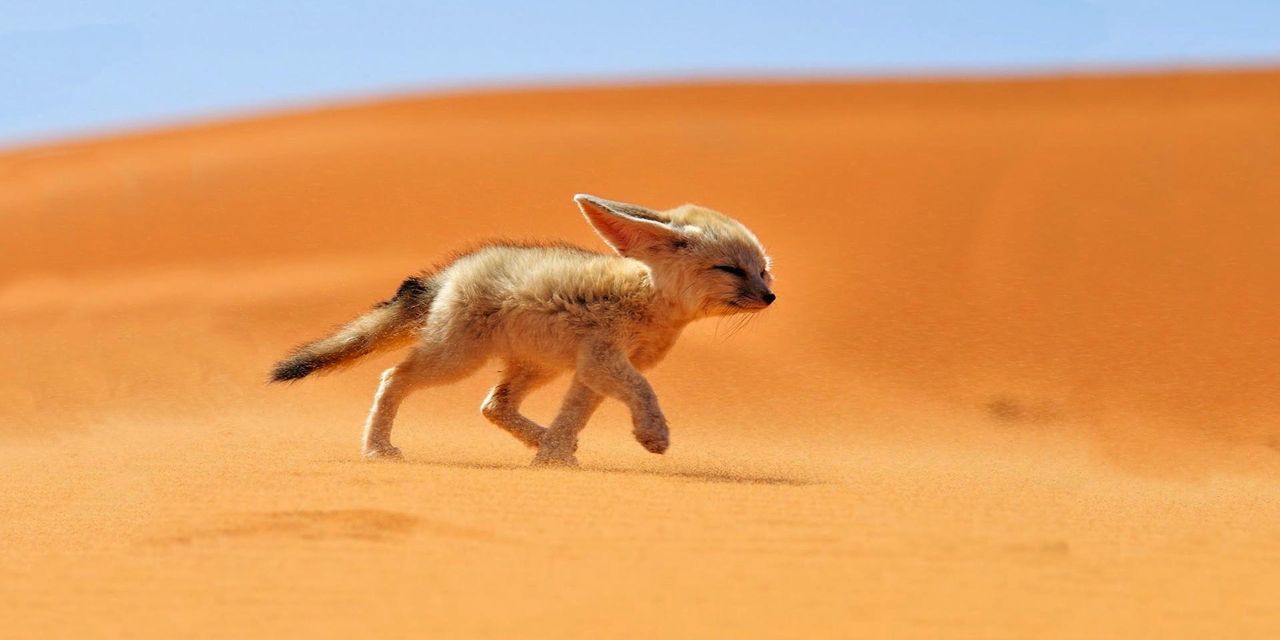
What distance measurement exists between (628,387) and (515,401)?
51.3 inches

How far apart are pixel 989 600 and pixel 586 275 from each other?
12.9ft

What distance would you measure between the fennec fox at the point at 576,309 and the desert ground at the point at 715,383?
0.53m

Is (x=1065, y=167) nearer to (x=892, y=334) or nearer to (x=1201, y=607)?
(x=892, y=334)

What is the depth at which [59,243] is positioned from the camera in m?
20.2

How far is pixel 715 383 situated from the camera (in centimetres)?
1402

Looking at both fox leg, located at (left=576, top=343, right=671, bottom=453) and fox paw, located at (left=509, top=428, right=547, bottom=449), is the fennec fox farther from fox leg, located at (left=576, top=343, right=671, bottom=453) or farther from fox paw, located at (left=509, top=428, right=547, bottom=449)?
fox paw, located at (left=509, top=428, right=547, bottom=449)

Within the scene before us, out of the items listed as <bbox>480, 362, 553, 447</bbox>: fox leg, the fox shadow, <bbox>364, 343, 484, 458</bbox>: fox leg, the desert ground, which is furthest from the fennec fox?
the desert ground

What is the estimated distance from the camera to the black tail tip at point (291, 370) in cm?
780

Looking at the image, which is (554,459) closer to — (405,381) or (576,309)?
(576,309)

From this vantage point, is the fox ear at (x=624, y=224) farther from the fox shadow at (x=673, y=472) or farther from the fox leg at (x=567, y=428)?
the fox shadow at (x=673, y=472)

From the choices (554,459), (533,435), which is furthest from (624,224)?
(533,435)

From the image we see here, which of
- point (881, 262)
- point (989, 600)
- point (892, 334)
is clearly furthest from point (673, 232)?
point (881, 262)

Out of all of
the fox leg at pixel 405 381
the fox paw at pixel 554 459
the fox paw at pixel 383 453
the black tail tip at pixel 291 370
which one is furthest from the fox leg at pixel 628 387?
the black tail tip at pixel 291 370

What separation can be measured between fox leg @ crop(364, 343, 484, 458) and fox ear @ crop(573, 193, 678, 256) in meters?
1.02
